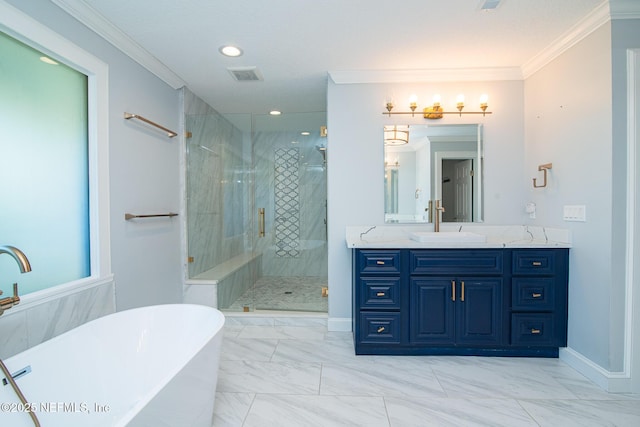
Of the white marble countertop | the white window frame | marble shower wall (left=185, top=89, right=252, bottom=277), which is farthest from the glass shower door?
the white window frame

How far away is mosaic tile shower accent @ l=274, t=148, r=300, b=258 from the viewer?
462 cm

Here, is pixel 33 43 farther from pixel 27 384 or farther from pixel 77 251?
pixel 27 384

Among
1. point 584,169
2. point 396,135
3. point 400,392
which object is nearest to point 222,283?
point 400,392

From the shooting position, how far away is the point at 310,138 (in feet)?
14.6

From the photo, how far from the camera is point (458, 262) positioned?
2.46 metres

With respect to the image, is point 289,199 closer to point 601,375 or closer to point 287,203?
point 287,203

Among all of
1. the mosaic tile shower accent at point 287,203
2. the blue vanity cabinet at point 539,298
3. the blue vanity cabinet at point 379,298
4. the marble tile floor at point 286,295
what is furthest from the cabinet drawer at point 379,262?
the mosaic tile shower accent at point 287,203

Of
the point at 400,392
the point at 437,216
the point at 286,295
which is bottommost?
the point at 400,392

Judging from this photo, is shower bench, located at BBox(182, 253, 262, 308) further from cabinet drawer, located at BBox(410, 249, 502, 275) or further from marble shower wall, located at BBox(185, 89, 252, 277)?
cabinet drawer, located at BBox(410, 249, 502, 275)

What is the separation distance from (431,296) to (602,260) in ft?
3.70

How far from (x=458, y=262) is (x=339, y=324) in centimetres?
129

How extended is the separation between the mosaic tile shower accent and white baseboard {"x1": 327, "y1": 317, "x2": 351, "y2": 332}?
1702 mm

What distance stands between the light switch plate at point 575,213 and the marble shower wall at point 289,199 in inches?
110

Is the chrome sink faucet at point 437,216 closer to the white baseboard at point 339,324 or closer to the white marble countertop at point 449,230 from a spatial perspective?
the white marble countertop at point 449,230
